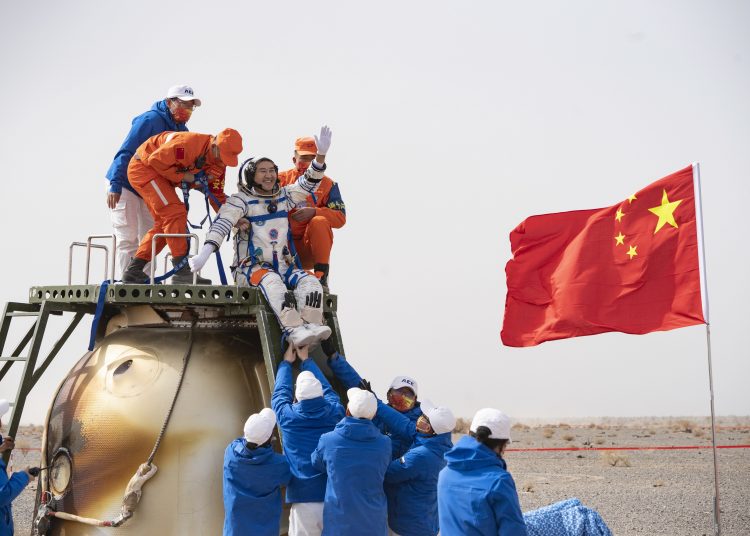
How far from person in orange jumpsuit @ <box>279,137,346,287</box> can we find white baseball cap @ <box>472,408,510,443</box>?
16.3 ft

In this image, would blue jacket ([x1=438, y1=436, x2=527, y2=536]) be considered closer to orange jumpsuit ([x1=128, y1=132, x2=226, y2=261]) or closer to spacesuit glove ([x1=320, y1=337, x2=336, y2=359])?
spacesuit glove ([x1=320, y1=337, x2=336, y2=359])

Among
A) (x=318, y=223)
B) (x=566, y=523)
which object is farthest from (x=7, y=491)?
(x=566, y=523)

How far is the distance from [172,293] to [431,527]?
146 inches

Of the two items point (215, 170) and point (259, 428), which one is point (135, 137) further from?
point (259, 428)

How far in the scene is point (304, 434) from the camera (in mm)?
9547

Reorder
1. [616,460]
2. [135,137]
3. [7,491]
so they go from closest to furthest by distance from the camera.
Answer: [7,491], [135,137], [616,460]

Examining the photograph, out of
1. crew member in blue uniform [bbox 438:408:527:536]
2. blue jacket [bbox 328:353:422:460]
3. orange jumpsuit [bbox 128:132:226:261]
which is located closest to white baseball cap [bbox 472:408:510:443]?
crew member in blue uniform [bbox 438:408:527:536]

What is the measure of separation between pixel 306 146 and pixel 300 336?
3.02 metres

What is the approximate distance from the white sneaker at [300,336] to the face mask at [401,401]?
1.08 m

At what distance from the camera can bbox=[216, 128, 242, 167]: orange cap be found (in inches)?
435

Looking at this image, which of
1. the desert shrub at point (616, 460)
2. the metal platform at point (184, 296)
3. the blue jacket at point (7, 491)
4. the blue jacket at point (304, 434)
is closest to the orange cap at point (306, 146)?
the metal platform at point (184, 296)

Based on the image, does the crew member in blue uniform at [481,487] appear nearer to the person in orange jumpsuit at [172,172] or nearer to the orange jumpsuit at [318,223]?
the orange jumpsuit at [318,223]

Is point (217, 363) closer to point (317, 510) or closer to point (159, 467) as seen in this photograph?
point (159, 467)

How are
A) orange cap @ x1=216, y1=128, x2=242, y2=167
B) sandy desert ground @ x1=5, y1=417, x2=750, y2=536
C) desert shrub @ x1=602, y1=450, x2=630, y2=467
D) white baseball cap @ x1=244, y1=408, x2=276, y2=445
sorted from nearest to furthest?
white baseball cap @ x1=244, y1=408, x2=276, y2=445, orange cap @ x1=216, y1=128, x2=242, y2=167, sandy desert ground @ x1=5, y1=417, x2=750, y2=536, desert shrub @ x1=602, y1=450, x2=630, y2=467
